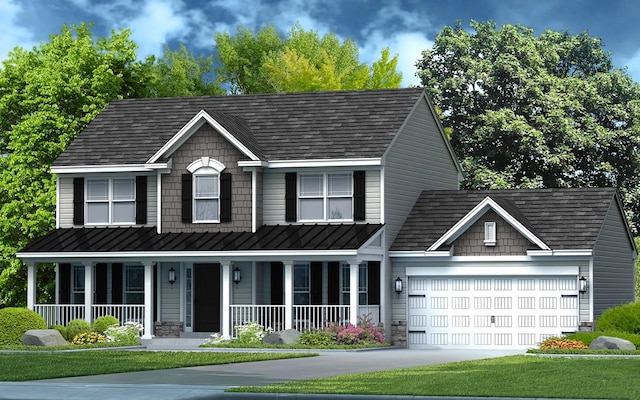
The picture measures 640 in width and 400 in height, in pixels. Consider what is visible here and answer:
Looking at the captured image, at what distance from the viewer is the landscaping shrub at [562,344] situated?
125ft

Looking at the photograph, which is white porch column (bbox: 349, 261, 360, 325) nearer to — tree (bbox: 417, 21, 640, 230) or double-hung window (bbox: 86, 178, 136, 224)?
double-hung window (bbox: 86, 178, 136, 224)

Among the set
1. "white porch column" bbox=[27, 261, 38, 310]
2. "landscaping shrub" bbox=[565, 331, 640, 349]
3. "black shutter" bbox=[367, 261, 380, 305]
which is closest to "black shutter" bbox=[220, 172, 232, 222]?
"black shutter" bbox=[367, 261, 380, 305]

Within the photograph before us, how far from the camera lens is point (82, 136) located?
163 ft

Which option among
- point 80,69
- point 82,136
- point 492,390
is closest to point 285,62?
point 80,69

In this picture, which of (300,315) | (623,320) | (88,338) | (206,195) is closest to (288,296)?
(300,315)

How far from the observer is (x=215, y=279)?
46562 millimetres

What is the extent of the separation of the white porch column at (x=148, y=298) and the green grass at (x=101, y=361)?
565 centimetres

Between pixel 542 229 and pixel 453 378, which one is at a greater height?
pixel 542 229

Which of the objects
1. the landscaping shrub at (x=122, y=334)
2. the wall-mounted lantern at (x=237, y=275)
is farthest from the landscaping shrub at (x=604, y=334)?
the landscaping shrub at (x=122, y=334)

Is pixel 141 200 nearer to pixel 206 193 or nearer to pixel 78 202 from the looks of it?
pixel 78 202

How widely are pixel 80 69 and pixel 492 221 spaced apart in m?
21.7

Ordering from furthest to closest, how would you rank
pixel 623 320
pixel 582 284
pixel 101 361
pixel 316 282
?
pixel 316 282 → pixel 582 284 → pixel 623 320 → pixel 101 361

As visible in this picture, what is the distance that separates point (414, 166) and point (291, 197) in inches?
190

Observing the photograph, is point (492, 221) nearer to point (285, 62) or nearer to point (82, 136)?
point (82, 136)
